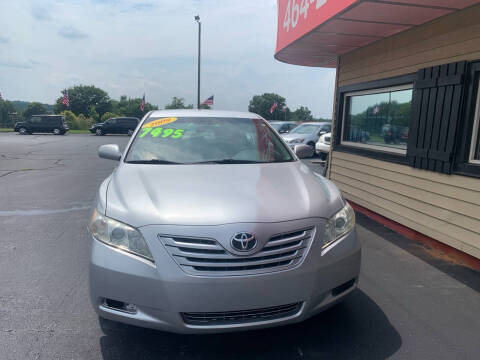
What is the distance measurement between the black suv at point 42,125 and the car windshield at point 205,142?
32.0 metres

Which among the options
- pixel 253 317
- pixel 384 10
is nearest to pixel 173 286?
pixel 253 317

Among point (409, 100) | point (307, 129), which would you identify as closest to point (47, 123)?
point (307, 129)

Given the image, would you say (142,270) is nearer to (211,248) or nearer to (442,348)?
(211,248)

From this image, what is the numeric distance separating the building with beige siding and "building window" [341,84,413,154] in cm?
2

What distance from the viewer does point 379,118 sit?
20.2 ft

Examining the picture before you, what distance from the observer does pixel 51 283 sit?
11.3 ft

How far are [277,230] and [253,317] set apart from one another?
1.79 ft

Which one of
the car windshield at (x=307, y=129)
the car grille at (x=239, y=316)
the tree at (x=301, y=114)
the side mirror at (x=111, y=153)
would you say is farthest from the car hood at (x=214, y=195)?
the tree at (x=301, y=114)

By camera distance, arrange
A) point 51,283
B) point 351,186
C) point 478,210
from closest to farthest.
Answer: point 51,283
point 478,210
point 351,186

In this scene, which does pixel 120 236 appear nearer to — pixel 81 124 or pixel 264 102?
pixel 81 124

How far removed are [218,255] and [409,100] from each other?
4376mm

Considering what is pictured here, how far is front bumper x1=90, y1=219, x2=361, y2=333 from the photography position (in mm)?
2072

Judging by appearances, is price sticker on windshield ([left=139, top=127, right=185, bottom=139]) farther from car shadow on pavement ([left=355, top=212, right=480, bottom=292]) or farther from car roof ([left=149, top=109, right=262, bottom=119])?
car shadow on pavement ([left=355, top=212, right=480, bottom=292])

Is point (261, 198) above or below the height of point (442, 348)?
above
